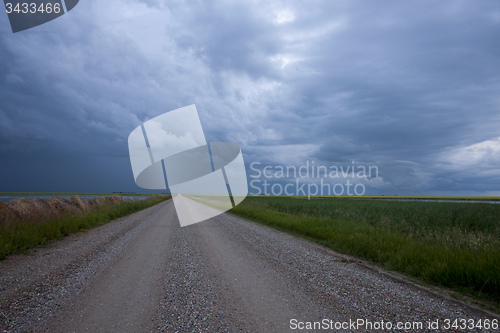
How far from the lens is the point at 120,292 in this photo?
15.4 feet

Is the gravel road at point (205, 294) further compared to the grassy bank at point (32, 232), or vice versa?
the grassy bank at point (32, 232)

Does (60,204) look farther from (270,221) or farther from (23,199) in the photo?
(270,221)

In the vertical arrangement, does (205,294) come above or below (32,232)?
below

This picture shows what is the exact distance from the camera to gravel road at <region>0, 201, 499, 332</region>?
11.8ft

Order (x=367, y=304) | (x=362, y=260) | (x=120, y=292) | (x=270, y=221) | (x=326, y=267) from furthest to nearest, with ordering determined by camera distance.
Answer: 1. (x=270, y=221)
2. (x=362, y=260)
3. (x=326, y=267)
4. (x=120, y=292)
5. (x=367, y=304)

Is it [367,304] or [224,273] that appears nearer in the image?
[367,304]

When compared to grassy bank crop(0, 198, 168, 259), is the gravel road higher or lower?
lower

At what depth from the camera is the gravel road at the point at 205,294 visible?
3.61 meters

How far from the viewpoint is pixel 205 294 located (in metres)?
4.62

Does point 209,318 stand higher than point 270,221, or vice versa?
point 209,318

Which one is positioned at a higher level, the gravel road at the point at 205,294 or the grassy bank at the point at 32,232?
the grassy bank at the point at 32,232

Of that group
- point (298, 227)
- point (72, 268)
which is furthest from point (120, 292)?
point (298, 227)

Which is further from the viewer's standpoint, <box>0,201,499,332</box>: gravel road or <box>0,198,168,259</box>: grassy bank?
<box>0,198,168,259</box>: grassy bank

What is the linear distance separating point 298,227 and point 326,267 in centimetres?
668
